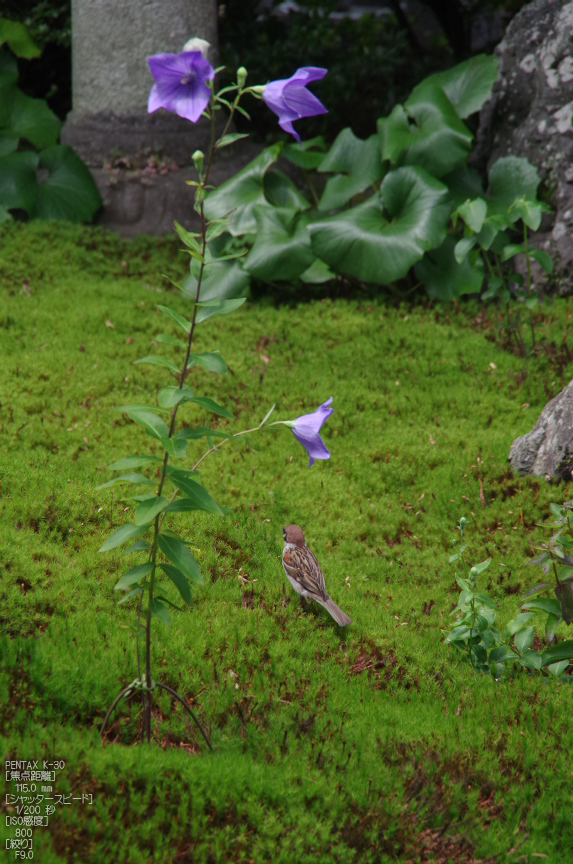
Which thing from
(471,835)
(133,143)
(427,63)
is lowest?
(471,835)

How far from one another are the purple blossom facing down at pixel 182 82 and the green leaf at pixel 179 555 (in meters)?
1.27

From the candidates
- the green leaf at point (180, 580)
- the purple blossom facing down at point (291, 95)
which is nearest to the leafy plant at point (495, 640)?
the green leaf at point (180, 580)

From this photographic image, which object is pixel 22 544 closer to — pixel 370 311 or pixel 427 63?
pixel 370 311

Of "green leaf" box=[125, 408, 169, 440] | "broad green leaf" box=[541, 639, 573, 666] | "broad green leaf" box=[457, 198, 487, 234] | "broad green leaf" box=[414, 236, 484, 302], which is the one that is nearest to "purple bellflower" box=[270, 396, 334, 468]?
"green leaf" box=[125, 408, 169, 440]

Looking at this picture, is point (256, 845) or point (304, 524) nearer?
point (256, 845)

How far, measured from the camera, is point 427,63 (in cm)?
967

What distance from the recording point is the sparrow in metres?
3.29

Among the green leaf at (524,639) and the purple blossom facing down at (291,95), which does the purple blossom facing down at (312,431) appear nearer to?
the purple blossom facing down at (291,95)

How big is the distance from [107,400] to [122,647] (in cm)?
234

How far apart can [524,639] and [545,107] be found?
17.4 ft

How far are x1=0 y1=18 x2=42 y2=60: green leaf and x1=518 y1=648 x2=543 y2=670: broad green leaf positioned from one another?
767 cm

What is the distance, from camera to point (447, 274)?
6453mm

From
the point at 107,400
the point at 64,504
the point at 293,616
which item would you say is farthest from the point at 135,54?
the point at 293,616

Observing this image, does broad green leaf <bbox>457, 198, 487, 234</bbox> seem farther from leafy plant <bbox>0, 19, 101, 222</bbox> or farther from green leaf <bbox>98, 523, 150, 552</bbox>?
green leaf <bbox>98, 523, 150, 552</bbox>
